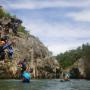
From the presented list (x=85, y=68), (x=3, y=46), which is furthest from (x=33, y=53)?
(x=3, y=46)

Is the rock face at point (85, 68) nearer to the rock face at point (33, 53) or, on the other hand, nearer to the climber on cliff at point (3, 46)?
the rock face at point (33, 53)

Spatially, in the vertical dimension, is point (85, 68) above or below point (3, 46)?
above

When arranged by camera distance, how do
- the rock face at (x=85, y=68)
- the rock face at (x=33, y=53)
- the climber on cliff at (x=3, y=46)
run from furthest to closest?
the rock face at (x=85, y=68)
the rock face at (x=33, y=53)
the climber on cliff at (x=3, y=46)

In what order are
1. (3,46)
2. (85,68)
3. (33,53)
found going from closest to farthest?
1. (3,46)
2. (33,53)
3. (85,68)

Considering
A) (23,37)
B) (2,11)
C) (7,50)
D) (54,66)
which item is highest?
(2,11)

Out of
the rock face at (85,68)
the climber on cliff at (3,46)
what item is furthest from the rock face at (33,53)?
the climber on cliff at (3,46)

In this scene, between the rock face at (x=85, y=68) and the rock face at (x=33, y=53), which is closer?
the rock face at (x=33, y=53)

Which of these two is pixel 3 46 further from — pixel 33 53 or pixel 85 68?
pixel 85 68

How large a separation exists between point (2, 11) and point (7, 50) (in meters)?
105

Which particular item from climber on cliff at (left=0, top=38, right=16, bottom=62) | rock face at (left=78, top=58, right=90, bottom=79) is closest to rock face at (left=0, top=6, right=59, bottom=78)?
rock face at (left=78, top=58, right=90, bottom=79)

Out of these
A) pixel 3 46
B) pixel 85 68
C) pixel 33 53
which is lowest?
pixel 3 46

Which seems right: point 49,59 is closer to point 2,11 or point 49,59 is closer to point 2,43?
point 2,11

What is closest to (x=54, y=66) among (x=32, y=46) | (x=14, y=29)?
(x=32, y=46)

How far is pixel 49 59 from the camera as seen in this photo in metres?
117
